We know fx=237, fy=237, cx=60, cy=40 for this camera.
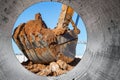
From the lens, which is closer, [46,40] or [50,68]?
[50,68]

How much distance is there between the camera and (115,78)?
13.5 feet

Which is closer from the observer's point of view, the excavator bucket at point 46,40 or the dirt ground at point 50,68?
the dirt ground at point 50,68

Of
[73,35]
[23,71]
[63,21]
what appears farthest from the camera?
[73,35]

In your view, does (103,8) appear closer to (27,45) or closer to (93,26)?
(93,26)

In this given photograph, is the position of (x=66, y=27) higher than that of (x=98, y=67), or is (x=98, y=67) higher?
(x=66, y=27)

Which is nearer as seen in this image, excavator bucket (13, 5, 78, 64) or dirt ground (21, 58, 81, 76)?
dirt ground (21, 58, 81, 76)

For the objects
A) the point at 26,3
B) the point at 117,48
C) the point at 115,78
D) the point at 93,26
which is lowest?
the point at 115,78

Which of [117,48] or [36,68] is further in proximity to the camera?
[36,68]

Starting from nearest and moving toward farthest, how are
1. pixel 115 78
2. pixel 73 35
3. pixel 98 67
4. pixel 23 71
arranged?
pixel 115 78
pixel 98 67
pixel 23 71
pixel 73 35

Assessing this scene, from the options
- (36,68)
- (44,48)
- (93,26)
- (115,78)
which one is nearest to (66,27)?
(44,48)

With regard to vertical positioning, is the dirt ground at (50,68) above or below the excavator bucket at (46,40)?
below

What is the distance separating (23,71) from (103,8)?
201 centimetres

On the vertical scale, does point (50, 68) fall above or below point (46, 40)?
below

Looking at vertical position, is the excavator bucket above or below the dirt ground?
above
